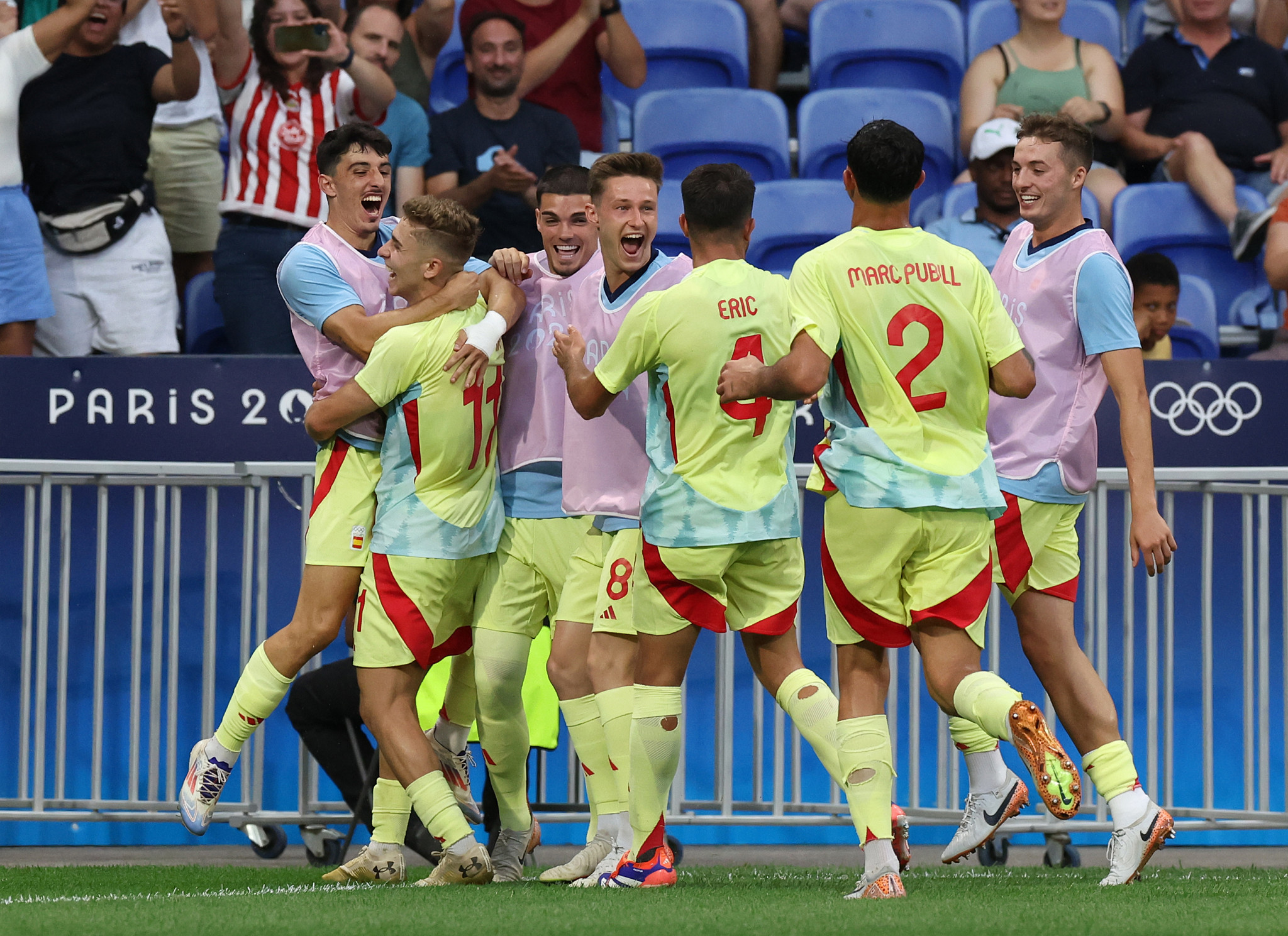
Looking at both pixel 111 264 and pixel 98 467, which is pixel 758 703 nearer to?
pixel 98 467

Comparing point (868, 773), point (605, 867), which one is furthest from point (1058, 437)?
point (605, 867)

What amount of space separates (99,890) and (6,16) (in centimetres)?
469

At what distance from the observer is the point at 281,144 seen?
7.79 m

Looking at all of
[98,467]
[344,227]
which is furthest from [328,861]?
[344,227]

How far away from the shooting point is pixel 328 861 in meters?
5.99

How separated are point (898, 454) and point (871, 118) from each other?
17.2 feet

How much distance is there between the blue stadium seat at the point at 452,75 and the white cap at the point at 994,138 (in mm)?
3035

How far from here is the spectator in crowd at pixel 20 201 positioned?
723cm

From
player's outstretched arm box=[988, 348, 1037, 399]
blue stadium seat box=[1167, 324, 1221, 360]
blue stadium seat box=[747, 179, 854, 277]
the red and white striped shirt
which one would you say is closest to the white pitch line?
player's outstretched arm box=[988, 348, 1037, 399]

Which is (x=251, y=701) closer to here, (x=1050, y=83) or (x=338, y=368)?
(x=338, y=368)

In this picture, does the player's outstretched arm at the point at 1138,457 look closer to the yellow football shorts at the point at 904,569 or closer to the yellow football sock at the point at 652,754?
the yellow football shorts at the point at 904,569

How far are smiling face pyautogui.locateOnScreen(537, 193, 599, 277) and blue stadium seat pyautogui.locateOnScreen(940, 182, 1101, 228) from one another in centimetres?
343

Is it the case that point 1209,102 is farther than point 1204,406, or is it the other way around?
point 1209,102

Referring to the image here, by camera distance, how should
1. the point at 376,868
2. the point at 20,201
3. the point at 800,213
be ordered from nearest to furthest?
the point at 376,868 < the point at 20,201 < the point at 800,213
